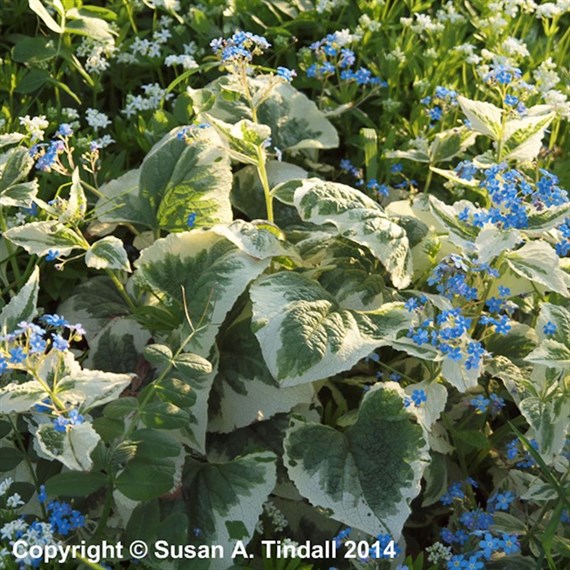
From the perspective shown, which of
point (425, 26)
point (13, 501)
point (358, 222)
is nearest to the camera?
point (13, 501)

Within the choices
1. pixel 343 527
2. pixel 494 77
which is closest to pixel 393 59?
pixel 494 77

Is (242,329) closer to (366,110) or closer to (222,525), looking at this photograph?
(222,525)

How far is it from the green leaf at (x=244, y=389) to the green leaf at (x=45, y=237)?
439mm

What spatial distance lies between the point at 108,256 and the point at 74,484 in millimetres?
539

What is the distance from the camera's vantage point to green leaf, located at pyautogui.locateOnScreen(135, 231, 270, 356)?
7.62ft

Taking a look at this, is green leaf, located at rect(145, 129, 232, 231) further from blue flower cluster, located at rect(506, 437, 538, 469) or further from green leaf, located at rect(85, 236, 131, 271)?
blue flower cluster, located at rect(506, 437, 538, 469)

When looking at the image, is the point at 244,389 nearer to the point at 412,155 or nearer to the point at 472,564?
the point at 472,564

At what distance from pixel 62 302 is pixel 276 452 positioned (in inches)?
28.6

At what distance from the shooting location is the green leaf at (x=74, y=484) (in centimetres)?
203

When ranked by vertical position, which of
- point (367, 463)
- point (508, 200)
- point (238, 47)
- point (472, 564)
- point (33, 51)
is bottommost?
point (472, 564)

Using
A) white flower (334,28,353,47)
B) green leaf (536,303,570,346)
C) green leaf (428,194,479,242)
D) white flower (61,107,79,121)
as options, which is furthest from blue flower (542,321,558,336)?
white flower (61,107,79,121)

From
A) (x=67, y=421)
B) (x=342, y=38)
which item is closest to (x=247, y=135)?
(x=342, y=38)

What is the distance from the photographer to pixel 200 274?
96.9 inches

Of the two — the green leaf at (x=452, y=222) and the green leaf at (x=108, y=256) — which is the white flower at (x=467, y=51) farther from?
the green leaf at (x=108, y=256)
